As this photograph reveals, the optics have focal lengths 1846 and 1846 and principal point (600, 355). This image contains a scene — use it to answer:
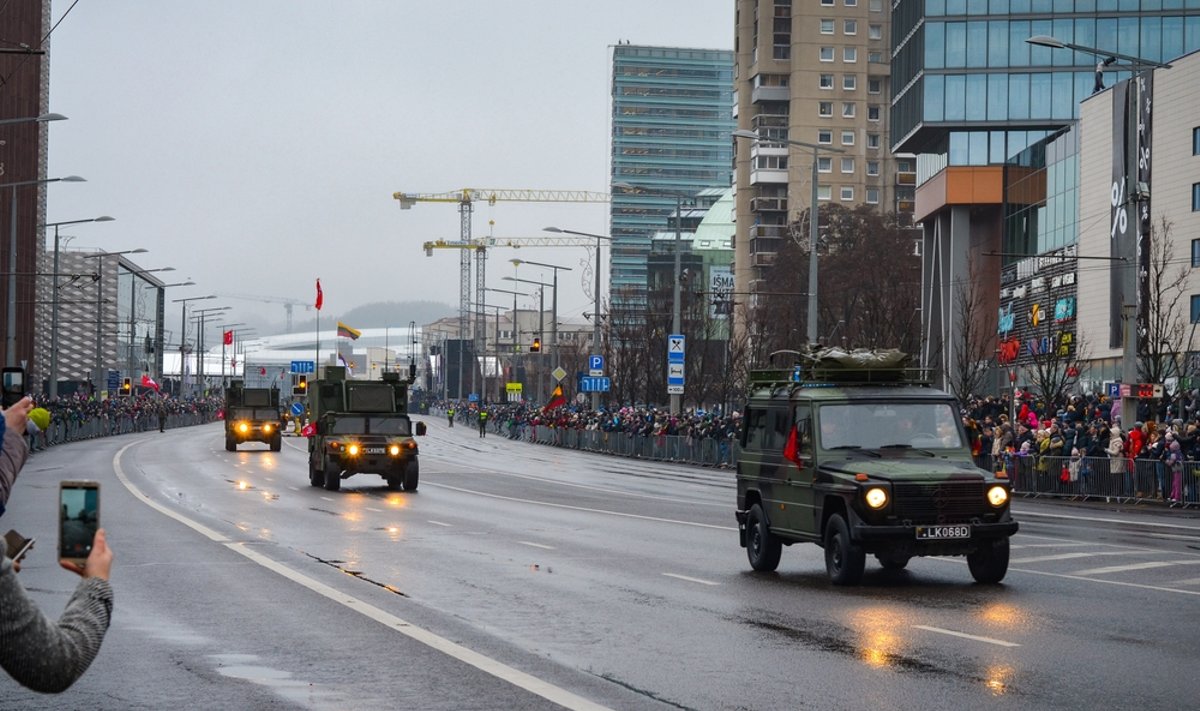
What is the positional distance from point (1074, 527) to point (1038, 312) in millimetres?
48073

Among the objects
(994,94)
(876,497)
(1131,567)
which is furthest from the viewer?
(994,94)

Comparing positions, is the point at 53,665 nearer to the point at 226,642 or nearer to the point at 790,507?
the point at 226,642

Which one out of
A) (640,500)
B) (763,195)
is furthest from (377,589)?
(763,195)

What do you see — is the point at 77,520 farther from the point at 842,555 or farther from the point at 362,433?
the point at 362,433

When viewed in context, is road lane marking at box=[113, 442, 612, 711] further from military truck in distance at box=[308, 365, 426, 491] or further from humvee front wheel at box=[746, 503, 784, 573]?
military truck in distance at box=[308, 365, 426, 491]

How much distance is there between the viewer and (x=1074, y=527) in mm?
27359

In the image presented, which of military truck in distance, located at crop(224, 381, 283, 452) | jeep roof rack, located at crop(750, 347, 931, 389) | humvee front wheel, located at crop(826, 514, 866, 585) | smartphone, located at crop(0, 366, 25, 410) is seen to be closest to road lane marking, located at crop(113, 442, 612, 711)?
smartphone, located at crop(0, 366, 25, 410)

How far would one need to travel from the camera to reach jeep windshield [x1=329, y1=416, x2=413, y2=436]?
39.8 meters

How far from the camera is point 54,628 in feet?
16.9

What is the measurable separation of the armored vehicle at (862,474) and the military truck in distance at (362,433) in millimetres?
19362

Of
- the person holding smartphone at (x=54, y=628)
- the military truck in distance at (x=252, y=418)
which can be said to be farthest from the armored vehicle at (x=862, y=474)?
the military truck in distance at (x=252, y=418)

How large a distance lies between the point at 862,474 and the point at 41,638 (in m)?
12.8

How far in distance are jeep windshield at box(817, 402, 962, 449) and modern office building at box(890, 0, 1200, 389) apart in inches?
2547

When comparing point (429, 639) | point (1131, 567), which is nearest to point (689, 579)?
point (1131, 567)
